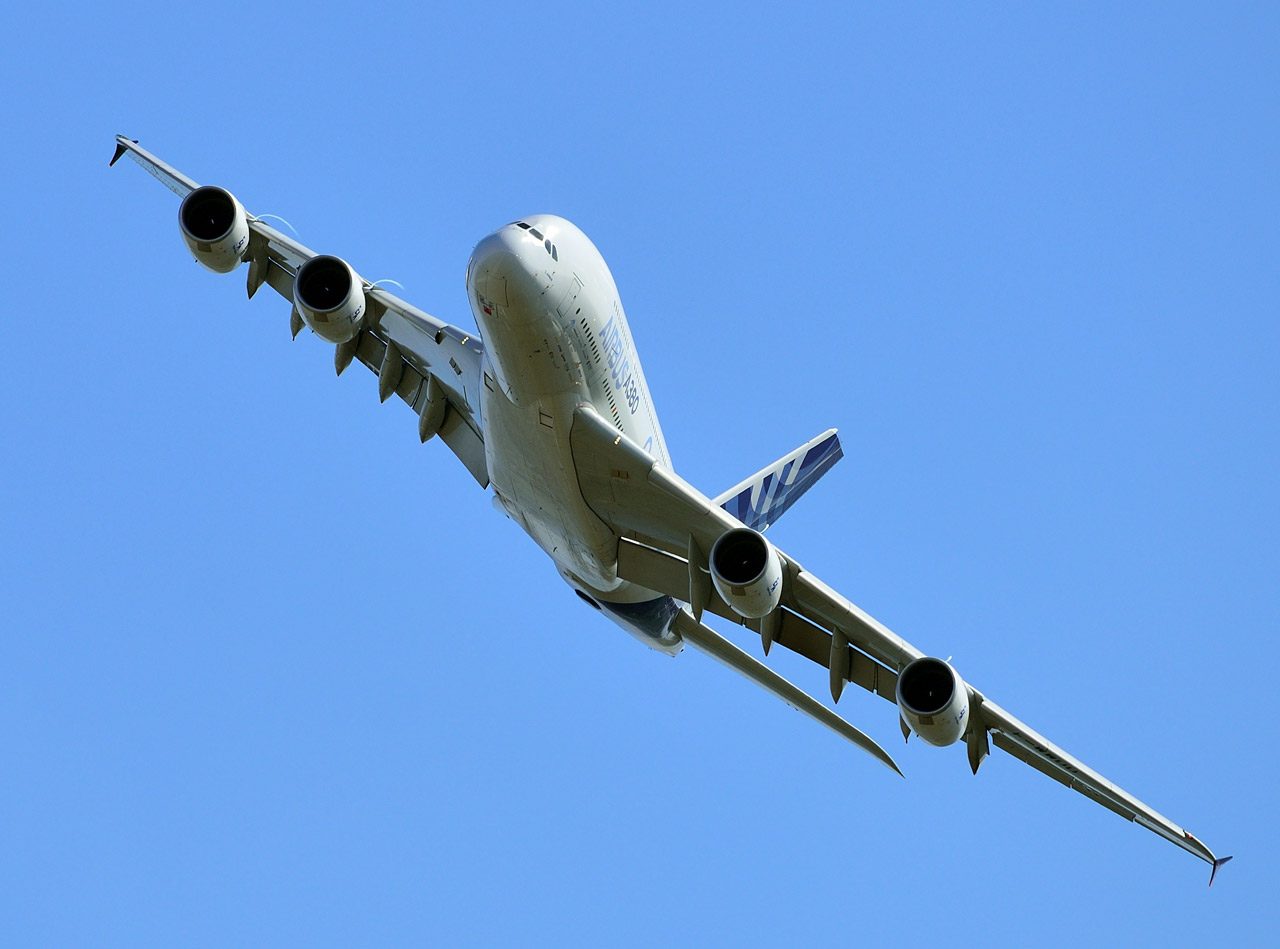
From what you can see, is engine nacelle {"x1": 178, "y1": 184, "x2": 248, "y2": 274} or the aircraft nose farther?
engine nacelle {"x1": 178, "y1": 184, "x2": 248, "y2": 274}

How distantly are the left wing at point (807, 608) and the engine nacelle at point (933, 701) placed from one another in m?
0.23

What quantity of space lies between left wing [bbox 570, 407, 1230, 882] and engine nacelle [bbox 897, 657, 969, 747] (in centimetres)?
23

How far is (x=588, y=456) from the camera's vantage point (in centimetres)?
2473

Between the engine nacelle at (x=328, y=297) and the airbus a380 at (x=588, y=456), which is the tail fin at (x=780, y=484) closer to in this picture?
the airbus a380 at (x=588, y=456)

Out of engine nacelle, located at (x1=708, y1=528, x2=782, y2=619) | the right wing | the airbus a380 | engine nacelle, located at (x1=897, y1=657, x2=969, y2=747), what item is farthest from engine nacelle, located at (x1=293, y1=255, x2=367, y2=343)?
engine nacelle, located at (x1=897, y1=657, x2=969, y2=747)

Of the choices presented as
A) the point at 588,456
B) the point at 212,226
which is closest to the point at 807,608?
the point at 588,456

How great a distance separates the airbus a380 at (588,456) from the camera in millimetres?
23500

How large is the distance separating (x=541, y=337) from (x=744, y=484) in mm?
7309

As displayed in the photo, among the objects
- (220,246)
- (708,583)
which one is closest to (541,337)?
(708,583)

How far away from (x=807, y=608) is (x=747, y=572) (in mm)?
2445

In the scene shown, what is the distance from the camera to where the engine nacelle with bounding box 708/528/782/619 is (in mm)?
23359

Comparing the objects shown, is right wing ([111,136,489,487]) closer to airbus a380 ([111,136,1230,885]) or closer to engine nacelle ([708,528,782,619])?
airbus a380 ([111,136,1230,885])

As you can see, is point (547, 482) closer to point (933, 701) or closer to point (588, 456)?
point (588, 456)

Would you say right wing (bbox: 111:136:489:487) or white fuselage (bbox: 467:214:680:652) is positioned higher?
right wing (bbox: 111:136:489:487)
